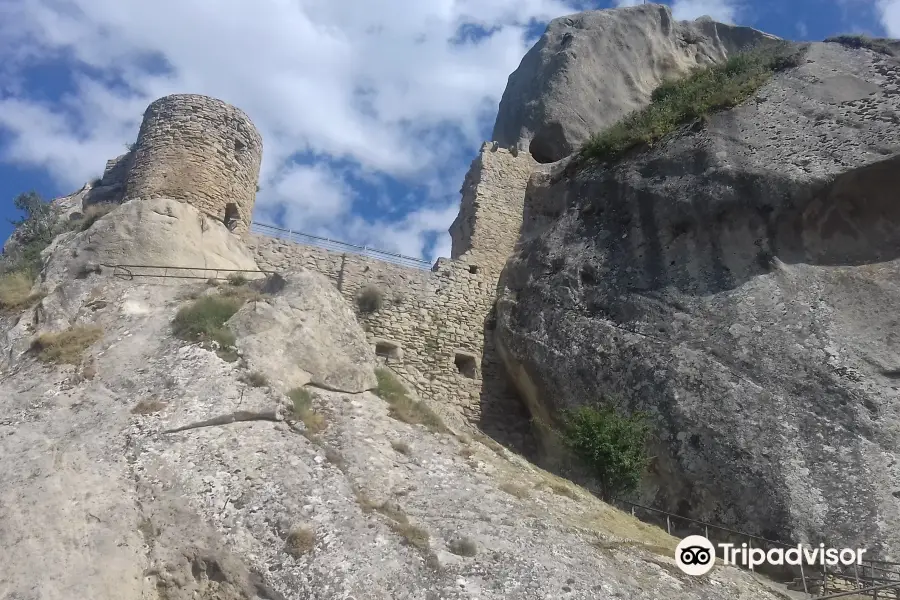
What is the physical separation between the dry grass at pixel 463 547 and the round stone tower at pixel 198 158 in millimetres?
8669

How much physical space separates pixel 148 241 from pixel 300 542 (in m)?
6.85

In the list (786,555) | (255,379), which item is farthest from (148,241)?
(786,555)

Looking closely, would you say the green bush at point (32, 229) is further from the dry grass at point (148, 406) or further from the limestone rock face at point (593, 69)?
the limestone rock face at point (593, 69)

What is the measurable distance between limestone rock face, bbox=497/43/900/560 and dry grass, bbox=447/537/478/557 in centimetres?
514

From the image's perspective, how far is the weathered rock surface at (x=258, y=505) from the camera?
283 inches

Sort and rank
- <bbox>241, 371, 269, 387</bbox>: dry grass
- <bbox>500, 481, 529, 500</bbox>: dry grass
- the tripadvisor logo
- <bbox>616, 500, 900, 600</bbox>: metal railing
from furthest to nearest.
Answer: the tripadvisor logo → <bbox>241, 371, 269, 387</bbox>: dry grass → <bbox>616, 500, 900, 600</bbox>: metal railing → <bbox>500, 481, 529, 500</bbox>: dry grass

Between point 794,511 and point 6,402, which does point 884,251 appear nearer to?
point 794,511

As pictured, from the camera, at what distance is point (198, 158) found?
47.1ft

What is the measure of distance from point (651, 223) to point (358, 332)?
6.12 m

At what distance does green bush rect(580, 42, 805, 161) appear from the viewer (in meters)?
15.8

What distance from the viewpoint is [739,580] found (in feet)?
27.9

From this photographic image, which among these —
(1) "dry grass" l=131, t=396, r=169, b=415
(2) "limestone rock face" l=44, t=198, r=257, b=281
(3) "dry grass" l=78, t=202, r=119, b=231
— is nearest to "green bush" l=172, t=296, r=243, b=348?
(1) "dry grass" l=131, t=396, r=169, b=415

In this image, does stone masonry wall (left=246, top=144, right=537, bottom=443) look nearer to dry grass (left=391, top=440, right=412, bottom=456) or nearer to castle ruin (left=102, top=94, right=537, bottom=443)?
castle ruin (left=102, top=94, right=537, bottom=443)

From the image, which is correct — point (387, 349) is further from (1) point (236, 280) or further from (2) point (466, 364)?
(1) point (236, 280)
